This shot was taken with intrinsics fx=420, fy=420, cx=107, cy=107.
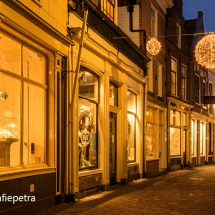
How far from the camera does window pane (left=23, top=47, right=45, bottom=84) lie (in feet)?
29.4

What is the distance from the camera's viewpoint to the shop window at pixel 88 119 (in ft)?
38.7

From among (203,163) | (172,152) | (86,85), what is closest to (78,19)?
(86,85)

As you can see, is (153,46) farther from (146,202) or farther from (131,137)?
(146,202)

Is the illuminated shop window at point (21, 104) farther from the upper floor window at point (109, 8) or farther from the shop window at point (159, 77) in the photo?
the shop window at point (159, 77)

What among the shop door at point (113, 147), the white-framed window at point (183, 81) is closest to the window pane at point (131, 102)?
the shop door at point (113, 147)

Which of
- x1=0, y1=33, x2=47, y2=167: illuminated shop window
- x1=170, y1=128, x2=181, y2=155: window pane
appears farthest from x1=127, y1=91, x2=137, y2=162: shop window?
x1=0, y1=33, x2=47, y2=167: illuminated shop window

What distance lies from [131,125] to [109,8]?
472 cm

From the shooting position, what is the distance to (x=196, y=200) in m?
11.1

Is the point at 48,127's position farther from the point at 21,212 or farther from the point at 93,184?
the point at 93,184

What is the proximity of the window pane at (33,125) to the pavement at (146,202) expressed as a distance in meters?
1.24

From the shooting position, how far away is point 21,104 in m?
8.75

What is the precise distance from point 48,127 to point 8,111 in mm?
1375

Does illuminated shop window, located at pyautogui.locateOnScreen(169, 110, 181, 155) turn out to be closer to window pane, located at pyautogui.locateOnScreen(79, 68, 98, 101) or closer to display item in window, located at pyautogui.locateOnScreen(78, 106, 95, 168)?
window pane, located at pyautogui.locateOnScreen(79, 68, 98, 101)

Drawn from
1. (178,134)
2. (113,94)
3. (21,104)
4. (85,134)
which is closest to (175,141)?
(178,134)
